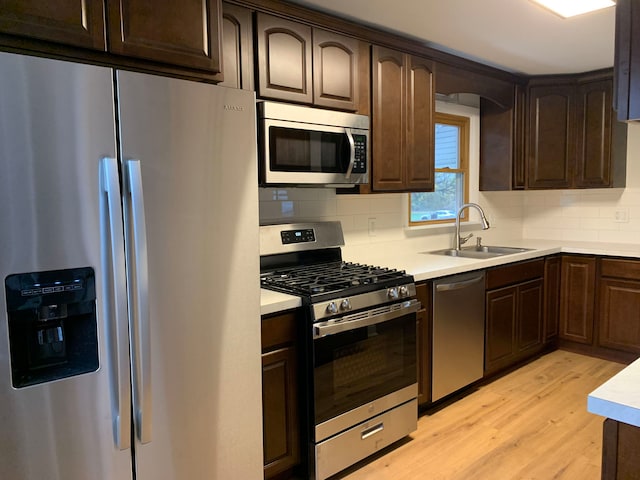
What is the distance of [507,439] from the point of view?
2.63 meters

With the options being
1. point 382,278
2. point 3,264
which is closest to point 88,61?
point 3,264

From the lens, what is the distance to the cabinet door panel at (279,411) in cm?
202

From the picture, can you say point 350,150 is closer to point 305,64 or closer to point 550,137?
point 305,64

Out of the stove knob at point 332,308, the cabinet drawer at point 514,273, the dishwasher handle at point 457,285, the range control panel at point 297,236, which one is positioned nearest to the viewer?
the stove knob at point 332,308

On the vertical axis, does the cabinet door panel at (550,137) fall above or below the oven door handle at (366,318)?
above

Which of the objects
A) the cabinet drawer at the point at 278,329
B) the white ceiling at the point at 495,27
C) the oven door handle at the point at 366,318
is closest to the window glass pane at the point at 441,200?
the white ceiling at the point at 495,27

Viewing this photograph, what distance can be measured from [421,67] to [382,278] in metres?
1.52

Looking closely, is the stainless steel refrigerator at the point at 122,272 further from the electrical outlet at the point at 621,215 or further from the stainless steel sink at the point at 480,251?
the electrical outlet at the point at 621,215

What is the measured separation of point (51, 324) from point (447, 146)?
3361mm

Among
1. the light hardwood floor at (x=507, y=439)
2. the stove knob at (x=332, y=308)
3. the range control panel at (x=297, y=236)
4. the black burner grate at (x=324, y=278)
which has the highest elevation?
the range control panel at (x=297, y=236)

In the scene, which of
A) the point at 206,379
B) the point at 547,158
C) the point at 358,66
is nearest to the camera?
the point at 206,379

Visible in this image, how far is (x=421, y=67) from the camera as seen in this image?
3.10m

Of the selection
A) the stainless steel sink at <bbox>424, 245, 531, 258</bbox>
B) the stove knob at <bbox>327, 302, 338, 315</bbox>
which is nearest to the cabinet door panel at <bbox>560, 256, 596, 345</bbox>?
the stainless steel sink at <bbox>424, 245, 531, 258</bbox>

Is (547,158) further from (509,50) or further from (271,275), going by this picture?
(271,275)
